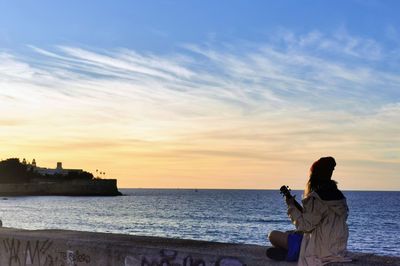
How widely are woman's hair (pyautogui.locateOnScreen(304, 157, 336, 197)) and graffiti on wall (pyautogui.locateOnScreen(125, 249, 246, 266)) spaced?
1.46m

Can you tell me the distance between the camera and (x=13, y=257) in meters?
7.75

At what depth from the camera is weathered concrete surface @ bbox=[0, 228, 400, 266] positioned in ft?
19.6

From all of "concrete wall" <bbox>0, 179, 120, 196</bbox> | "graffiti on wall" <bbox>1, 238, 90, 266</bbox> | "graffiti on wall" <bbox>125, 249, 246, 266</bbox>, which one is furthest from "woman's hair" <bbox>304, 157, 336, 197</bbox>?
"concrete wall" <bbox>0, 179, 120, 196</bbox>

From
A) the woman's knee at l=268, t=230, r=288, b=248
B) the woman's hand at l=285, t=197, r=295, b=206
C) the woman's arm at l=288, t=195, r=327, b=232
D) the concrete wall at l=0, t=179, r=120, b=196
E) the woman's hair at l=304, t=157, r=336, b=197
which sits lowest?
the woman's knee at l=268, t=230, r=288, b=248

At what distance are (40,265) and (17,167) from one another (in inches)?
7834

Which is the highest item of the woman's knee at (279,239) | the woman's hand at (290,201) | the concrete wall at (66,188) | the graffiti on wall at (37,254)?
the concrete wall at (66,188)

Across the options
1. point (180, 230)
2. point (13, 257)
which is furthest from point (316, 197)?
point (180, 230)

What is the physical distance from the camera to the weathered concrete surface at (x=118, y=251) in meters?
5.96

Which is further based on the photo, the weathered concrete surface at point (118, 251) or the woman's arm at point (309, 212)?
the weathered concrete surface at point (118, 251)

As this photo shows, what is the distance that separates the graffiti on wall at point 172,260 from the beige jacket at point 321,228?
1.08 m

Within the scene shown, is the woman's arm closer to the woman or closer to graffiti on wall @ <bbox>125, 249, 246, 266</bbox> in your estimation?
the woman

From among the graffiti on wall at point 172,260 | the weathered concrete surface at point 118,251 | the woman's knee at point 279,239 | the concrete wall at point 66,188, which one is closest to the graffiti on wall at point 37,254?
the weathered concrete surface at point 118,251

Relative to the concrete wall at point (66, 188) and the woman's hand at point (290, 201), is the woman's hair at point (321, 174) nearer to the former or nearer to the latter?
the woman's hand at point (290, 201)

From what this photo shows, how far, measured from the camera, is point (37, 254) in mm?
7508
